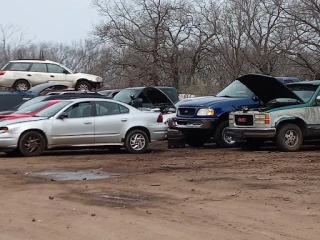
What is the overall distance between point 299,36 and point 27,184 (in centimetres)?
2417

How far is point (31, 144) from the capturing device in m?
15.1

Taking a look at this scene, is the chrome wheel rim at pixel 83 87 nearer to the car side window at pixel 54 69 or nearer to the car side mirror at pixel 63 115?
the car side window at pixel 54 69

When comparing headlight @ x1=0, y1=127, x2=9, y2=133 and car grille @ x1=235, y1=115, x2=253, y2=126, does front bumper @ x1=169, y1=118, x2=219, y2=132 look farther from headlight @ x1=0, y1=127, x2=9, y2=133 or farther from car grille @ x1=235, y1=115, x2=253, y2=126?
headlight @ x1=0, y1=127, x2=9, y2=133

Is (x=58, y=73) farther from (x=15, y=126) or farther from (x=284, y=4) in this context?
(x=284, y=4)

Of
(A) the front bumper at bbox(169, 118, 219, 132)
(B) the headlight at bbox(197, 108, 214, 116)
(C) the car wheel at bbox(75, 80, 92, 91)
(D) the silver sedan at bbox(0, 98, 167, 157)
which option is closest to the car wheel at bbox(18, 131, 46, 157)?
(D) the silver sedan at bbox(0, 98, 167, 157)

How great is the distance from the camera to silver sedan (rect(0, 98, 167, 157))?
15.0 metres

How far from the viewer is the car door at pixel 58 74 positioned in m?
26.4

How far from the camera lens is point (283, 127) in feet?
51.2

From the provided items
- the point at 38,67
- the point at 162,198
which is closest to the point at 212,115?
the point at 162,198

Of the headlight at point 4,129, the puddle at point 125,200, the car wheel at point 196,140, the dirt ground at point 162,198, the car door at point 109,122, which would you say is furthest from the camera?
the car wheel at point 196,140

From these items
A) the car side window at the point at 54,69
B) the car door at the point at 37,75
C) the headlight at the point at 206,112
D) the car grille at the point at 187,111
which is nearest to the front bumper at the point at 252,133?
the headlight at the point at 206,112

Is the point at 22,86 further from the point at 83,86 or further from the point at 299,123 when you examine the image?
the point at 299,123

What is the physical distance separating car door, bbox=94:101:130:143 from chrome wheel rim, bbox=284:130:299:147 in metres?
4.01

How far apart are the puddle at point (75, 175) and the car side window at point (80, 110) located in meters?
3.65
